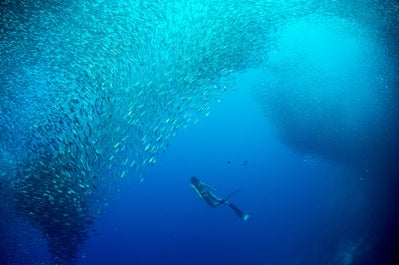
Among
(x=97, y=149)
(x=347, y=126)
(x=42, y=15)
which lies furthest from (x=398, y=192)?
(x=42, y=15)

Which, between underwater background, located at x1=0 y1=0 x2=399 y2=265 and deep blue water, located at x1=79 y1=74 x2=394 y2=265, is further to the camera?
deep blue water, located at x1=79 y1=74 x2=394 y2=265

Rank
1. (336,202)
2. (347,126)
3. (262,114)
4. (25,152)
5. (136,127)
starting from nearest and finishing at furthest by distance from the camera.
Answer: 1. (136,127)
2. (25,152)
3. (347,126)
4. (336,202)
5. (262,114)

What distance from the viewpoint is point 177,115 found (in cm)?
1030

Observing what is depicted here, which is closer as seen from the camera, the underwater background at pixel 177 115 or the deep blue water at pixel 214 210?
the underwater background at pixel 177 115

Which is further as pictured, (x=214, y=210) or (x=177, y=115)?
(x=214, y=210)

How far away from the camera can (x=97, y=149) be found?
8484 mm

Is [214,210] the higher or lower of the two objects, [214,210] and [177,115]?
the higher

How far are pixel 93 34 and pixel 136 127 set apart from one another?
10.8 ft

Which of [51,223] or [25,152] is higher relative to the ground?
[25,152]

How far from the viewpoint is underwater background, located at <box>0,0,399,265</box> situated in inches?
335

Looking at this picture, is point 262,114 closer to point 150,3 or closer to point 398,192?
point 398,192

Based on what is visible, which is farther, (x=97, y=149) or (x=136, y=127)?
(x=136, y=127)

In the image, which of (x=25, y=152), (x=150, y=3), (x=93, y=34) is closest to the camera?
(x=93, y=34)

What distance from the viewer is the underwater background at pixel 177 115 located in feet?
27.9
